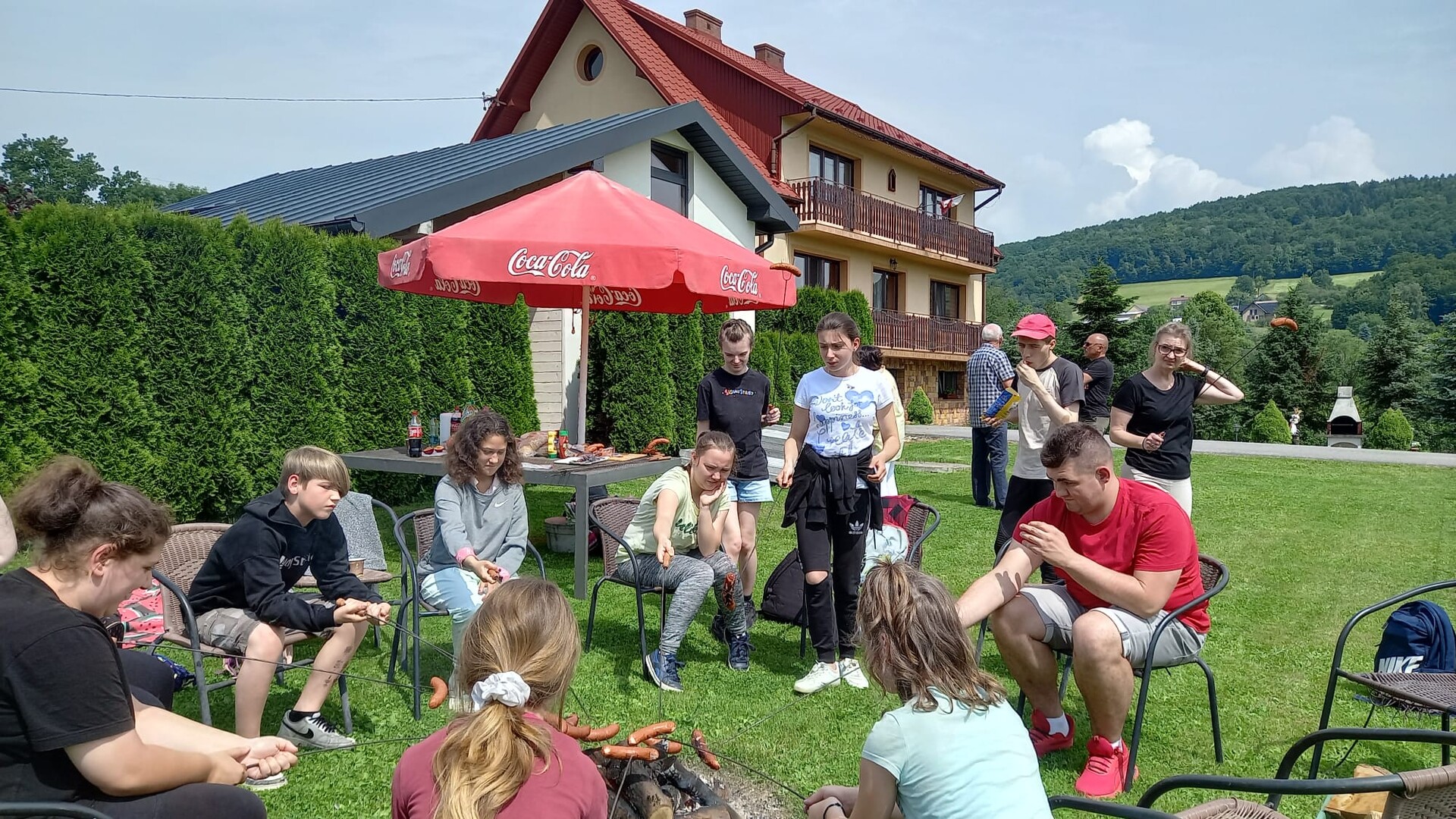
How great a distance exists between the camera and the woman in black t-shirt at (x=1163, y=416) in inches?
184

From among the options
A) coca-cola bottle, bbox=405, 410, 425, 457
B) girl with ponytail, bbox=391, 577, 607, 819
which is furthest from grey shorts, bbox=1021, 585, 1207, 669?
coca-cola bottle, bbox=405, 410, 425, 457

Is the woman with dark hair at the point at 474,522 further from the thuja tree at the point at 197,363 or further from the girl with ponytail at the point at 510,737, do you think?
the thuja tree at the point at 197,363

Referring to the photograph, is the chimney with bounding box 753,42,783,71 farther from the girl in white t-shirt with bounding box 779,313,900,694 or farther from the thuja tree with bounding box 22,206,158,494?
the girl in white t-shirt with bounding box 779,313,900,694

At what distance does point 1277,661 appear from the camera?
4.59 metres

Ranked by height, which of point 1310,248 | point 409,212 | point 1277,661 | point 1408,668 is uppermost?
point 1310,248

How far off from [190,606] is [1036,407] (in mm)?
5318

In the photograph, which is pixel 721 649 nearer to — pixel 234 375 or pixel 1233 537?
pixel 234 375

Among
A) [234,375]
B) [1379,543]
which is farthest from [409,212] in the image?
[1379,543]

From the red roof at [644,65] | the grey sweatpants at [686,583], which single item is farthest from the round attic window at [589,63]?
the grey sweatpants at [686,583]

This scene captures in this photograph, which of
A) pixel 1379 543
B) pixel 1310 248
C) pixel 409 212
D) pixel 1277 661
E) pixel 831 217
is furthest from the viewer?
pixel 1310 248

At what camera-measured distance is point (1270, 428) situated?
21.7m

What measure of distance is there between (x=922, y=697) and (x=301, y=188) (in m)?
14.6

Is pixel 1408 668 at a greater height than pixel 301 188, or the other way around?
pixel 301 188

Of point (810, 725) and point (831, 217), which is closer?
point (810, 725)
